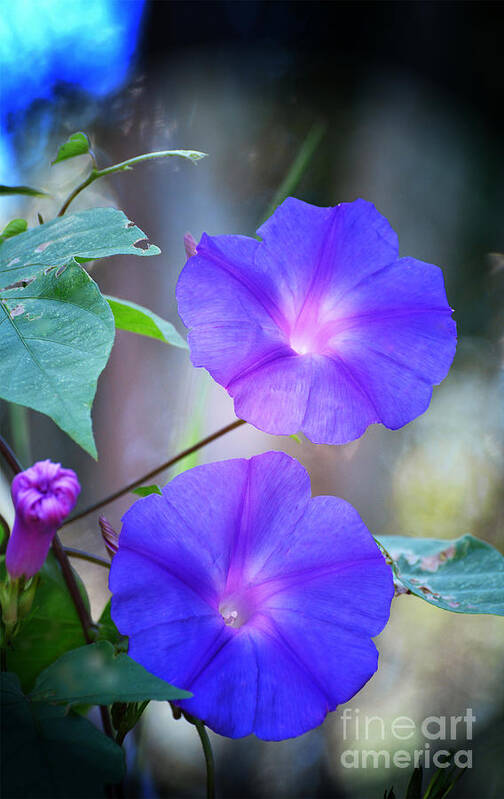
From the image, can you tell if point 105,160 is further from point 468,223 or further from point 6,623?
point 6,623

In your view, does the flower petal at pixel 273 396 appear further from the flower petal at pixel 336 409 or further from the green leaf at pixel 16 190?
the green leaf at pixel 16 190

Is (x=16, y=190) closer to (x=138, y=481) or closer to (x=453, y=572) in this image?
(x=138, y=481)

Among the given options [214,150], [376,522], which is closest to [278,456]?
[376,522]

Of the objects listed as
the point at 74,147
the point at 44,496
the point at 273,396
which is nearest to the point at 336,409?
the point at 273,396

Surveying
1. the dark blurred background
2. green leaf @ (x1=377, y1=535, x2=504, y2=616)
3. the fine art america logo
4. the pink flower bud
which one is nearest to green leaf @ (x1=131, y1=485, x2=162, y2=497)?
the pink flower bud

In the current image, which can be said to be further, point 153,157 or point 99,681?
point 153,157

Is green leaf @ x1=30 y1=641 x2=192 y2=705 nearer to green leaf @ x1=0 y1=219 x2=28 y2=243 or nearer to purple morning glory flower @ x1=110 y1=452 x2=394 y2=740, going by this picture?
purple morning glory flower @ x1=110 y1=452 x2=394 y2=740
